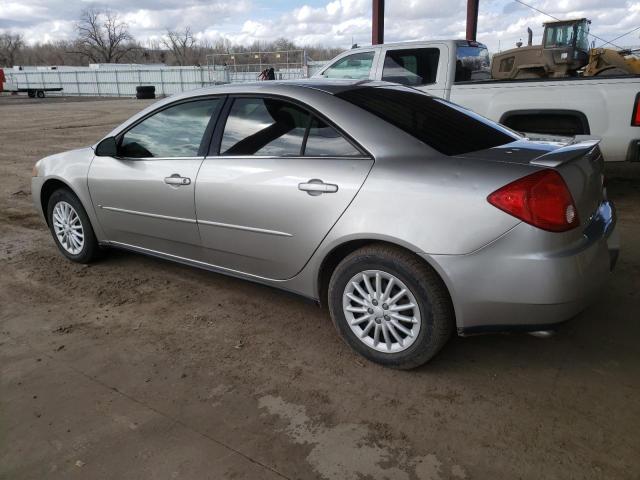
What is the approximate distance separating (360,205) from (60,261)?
343cm

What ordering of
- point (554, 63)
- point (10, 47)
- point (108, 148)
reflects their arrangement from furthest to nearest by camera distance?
point (10, 47)
point (554, 63)
point (108, 148)

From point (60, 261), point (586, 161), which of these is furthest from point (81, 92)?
point (586, 161)

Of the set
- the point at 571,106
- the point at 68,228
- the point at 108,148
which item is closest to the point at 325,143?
the point at 108,148

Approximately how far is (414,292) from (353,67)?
6137 mm

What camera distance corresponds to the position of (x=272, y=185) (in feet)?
10.5

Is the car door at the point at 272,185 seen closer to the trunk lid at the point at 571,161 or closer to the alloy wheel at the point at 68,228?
the trunk lid at the point at 571,161

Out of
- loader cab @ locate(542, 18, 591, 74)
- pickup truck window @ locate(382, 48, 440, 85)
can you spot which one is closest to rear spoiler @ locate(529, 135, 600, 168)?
pickup truck window @ locate(382, 48, 440, 85)

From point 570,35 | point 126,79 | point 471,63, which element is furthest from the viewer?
point 126,79

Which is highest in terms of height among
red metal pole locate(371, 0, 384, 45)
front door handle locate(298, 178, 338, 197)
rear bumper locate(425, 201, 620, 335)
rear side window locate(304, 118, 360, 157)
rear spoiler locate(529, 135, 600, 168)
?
red metal pole locate(371, 0, 384, 45)

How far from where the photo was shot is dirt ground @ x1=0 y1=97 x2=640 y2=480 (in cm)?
231

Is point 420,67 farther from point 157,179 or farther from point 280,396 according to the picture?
point 280,396

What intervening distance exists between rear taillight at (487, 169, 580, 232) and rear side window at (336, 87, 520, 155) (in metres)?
0.45

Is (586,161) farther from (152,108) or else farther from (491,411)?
(152,108)

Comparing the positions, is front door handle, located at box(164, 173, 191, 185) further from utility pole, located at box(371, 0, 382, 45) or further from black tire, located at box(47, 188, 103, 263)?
utility pole, located at box(371, 0, 382, 45)
